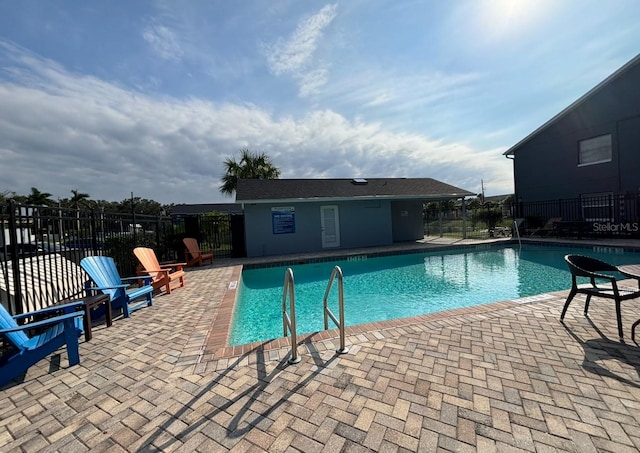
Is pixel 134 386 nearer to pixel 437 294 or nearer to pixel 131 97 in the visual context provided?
pixel 437 294

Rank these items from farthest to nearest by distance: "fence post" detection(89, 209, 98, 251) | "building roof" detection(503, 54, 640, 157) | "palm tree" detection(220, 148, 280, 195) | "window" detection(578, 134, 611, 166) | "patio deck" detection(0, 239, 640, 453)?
"palm tree" detection(220, 148, 280, 195)
"window" detection(578, 134, 611, 166)
"building roof" detection(503, 54, 640, 157)
"fence post" detection(89, 209, 98, 251)
"patio deck" detection(0, 239, 640, 453)

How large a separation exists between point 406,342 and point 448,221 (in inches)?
993

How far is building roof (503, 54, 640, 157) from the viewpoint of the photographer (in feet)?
48.5

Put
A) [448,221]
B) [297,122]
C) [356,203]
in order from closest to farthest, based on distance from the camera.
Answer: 1. [297,122]
2. [356,203]
3. [448,221]

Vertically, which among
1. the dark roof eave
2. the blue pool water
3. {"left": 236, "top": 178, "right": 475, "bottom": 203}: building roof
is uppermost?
{"left": 236, "top": 178, "right": 475, "bottom": 203}: building roof

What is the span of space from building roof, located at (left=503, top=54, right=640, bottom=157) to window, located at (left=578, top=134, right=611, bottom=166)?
2105 mm

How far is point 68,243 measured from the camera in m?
6.04

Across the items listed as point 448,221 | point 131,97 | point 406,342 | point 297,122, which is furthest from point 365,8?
point 448,221

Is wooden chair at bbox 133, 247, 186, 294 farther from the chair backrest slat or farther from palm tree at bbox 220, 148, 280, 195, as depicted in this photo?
palm tree at bbox 220, 148, 280, 195

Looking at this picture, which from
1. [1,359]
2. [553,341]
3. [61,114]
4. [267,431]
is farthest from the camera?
[61,114]

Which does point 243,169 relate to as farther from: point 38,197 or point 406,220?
point 38,197

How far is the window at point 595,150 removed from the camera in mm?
15859

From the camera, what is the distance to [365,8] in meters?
7.74

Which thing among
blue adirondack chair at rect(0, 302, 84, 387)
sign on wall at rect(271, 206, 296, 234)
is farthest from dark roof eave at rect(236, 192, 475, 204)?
blue adirondack chair at rect(0, 302, 84, 387)
